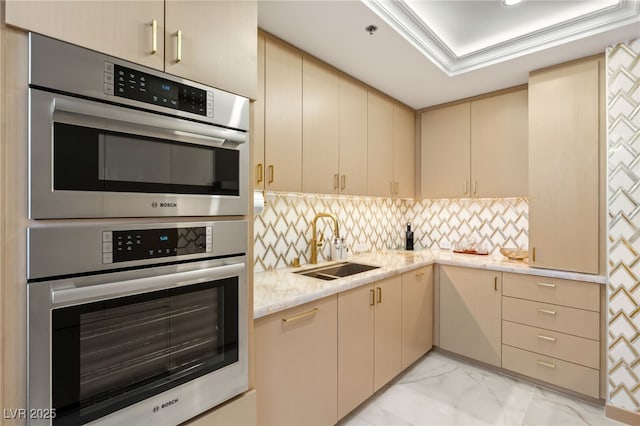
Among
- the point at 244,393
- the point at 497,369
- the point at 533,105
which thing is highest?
the point at 533,105

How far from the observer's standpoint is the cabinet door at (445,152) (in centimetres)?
299

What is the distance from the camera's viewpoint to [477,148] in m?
2.91

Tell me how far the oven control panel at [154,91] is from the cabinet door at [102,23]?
4 cm

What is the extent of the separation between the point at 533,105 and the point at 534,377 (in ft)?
6.80

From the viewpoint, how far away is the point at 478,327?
2.64 meters

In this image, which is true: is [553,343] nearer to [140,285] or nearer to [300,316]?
[300,316]

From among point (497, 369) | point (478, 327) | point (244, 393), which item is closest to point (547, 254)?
point (478, 327)

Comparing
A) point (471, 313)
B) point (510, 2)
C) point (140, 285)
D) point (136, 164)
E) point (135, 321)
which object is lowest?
point (471, 313)

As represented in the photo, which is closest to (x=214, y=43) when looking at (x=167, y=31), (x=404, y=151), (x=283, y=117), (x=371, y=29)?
(x=167, y=31)

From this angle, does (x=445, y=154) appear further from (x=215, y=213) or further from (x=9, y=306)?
Answer: (x=9, y=306)

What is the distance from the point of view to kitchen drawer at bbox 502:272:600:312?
2.15m

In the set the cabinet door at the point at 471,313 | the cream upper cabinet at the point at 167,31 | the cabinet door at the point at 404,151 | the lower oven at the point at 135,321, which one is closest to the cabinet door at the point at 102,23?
the cream upper cabinet at the point at 167,31

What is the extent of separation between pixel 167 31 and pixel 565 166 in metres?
2.57

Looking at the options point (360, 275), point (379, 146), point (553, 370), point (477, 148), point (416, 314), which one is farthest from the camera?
point (477, 148)
